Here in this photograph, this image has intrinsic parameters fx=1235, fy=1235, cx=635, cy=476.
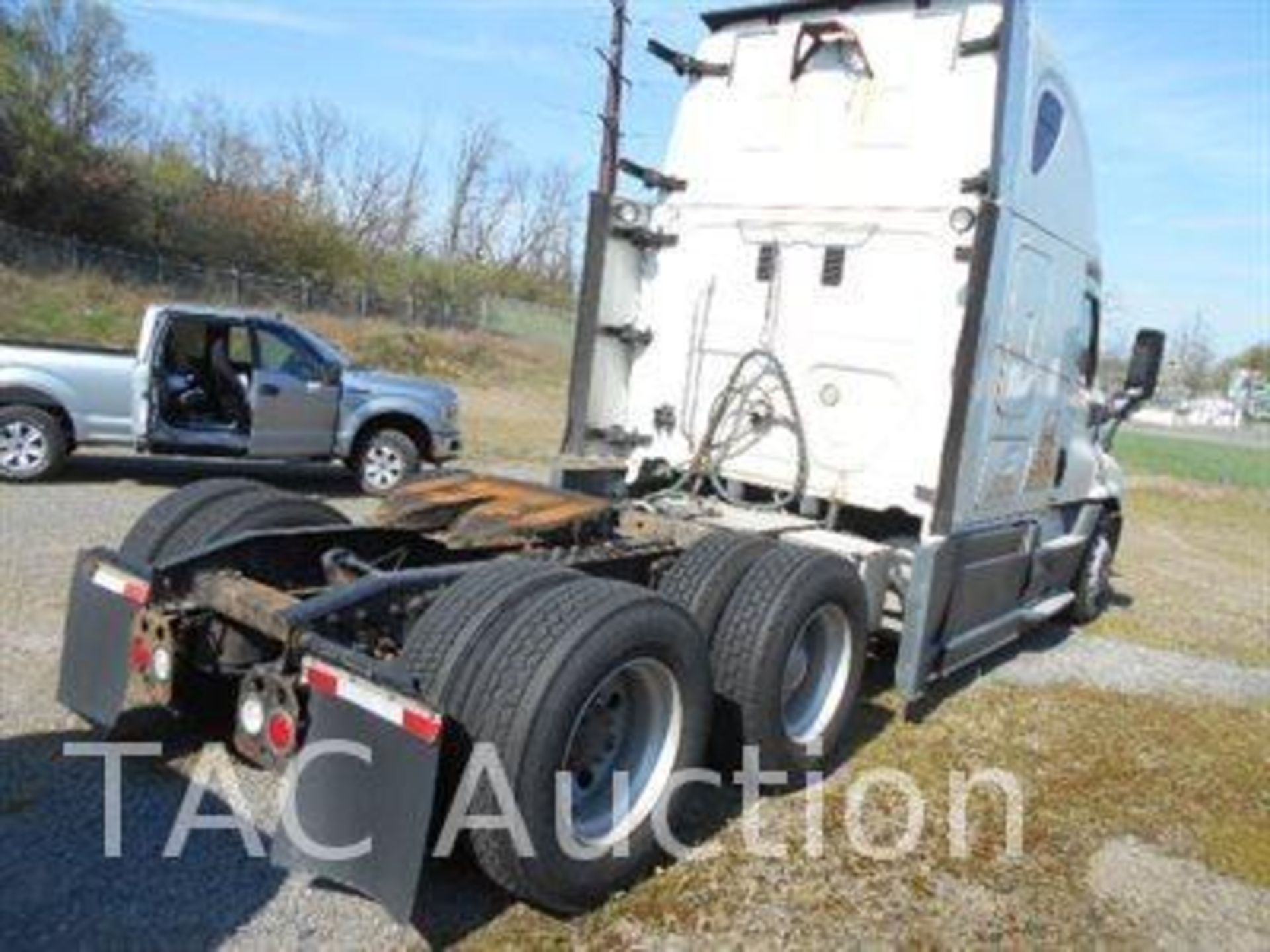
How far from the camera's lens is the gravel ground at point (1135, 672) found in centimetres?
820

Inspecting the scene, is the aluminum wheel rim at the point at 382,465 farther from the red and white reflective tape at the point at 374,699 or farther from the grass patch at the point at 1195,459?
the grass patch at the point at 1195,459

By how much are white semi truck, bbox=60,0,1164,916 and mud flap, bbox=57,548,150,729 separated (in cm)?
1

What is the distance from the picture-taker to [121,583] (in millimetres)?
4586

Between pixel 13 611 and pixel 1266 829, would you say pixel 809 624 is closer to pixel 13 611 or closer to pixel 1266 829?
pixel 1266 829

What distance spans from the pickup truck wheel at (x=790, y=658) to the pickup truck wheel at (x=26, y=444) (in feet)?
27.6

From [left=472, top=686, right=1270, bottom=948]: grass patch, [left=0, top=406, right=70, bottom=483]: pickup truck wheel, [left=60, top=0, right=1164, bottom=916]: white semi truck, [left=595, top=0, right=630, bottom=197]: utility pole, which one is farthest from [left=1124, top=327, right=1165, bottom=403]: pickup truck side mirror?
[left=595, top=0, right=630, bottom=197]: utility pole

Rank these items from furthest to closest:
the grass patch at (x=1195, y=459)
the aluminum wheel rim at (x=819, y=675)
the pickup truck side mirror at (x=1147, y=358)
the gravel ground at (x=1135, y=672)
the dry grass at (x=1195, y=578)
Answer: the grass patch at (x=1195, y=459) → the dry grass at (x=1195, y=578) → the pickup truck side mirror at (x=1147, y=358) → the gravel ground at (x=1135, y=672) → the aluminum wheel rim at (x=819, y=675)

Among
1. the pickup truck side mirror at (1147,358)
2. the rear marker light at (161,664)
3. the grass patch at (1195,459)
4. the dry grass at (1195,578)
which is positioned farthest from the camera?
the grass patch at (1195,459)

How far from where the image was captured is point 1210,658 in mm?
9602

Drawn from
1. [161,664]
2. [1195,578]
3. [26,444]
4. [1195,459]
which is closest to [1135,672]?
[1195,578]

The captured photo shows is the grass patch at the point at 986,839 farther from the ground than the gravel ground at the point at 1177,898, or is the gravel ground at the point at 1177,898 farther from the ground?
the grass patch at the point at 986,839

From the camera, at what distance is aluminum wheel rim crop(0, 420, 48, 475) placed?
1121cm

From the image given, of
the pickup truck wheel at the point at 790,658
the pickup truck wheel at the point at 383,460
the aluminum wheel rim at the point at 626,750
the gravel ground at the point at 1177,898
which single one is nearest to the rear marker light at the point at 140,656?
the aluminum wheel rim at the point at 626,750

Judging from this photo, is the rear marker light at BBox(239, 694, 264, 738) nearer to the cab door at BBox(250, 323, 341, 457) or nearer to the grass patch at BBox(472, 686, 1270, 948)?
the grass patch at BBox(472, 686, 1270, 948)
